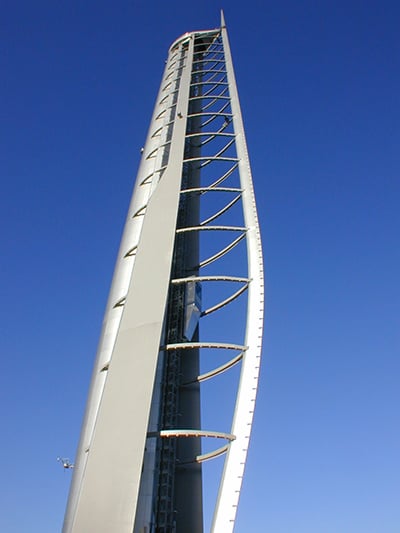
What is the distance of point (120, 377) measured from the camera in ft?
48.7

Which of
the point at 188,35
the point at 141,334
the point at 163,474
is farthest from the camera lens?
the point at 188,35

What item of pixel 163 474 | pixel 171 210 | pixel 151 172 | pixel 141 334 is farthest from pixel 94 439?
pixel 151 172

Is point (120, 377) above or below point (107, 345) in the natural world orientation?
below

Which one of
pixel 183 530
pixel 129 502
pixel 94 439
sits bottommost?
pixel 183 530

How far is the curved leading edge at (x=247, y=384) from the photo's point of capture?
1316 centimetres

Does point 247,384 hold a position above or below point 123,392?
above

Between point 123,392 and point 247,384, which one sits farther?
point 247,384

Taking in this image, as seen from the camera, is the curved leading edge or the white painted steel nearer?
the white painted steel

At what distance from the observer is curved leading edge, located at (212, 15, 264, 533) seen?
13.2 m

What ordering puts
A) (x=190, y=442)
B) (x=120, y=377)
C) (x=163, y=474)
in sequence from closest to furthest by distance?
(x=120, y=377), (x=163, y=474), (x=190, y=442)

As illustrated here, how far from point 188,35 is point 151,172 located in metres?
19.9

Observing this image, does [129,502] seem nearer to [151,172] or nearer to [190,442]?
[190,442]

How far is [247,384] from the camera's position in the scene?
1509 cm

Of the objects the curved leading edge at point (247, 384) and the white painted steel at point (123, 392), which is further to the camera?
the curved leading edge at point (247, 384)
